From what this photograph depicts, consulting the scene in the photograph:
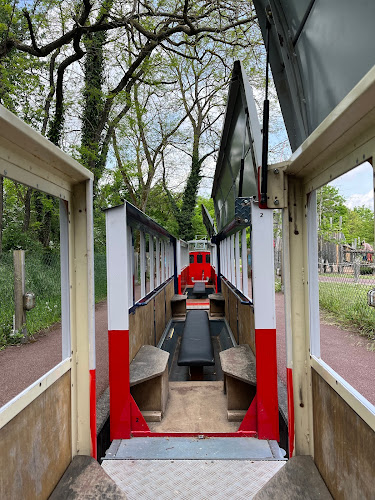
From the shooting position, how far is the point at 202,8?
9.71 m

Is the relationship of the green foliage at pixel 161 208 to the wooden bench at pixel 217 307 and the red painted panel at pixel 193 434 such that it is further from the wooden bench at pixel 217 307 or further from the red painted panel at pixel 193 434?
the red painted panel at pixel 193 434

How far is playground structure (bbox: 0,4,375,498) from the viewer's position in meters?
1.48

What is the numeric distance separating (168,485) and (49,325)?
677cm

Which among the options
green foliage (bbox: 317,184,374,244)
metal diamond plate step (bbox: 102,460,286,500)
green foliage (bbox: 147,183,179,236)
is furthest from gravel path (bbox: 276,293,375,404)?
green foliage (bbox: 147,183,179,236)

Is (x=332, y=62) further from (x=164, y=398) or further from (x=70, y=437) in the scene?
(x=164, y=398)

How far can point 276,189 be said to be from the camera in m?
2.13

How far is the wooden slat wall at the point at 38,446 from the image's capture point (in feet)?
4.91

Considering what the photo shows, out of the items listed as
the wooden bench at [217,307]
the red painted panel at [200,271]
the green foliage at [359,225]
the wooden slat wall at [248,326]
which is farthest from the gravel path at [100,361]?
the red painted panel at [200,271]

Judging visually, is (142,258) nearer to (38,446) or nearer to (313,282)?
(313,282)

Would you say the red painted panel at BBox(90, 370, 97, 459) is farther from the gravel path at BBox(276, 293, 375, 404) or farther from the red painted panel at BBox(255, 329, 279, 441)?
the gravel path at BBox(276, 293, 375, 404)

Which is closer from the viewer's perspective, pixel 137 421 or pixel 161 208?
pixel 137 421

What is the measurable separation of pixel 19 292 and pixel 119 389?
364cm

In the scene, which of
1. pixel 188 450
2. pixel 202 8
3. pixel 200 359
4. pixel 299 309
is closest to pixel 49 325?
pixel 200 359

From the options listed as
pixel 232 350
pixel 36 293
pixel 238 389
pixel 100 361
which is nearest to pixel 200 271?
pixel 36 293
